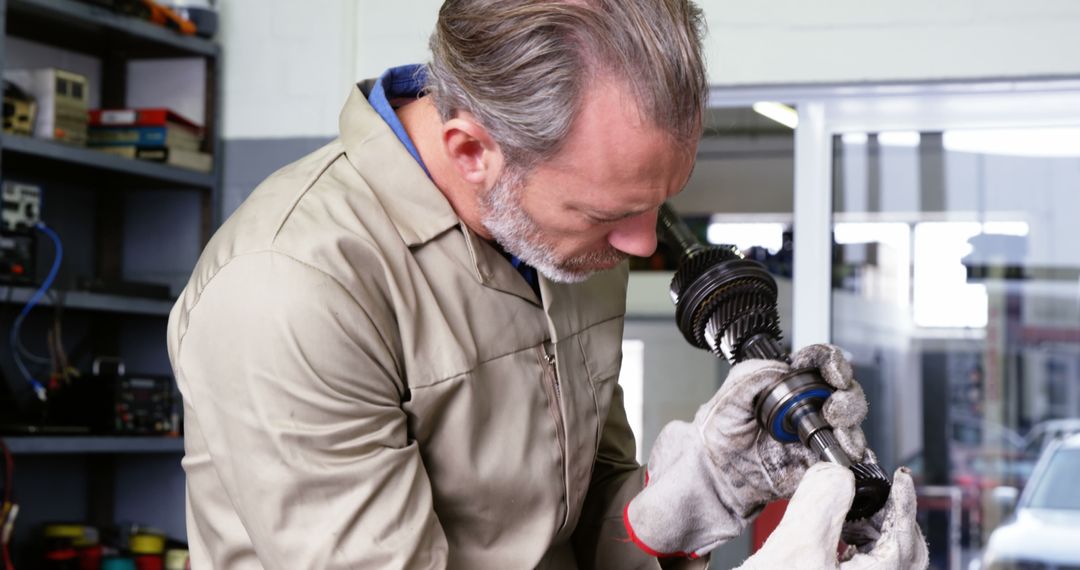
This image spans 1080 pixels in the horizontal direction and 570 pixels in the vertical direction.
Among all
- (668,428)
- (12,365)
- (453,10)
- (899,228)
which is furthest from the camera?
(899,228)

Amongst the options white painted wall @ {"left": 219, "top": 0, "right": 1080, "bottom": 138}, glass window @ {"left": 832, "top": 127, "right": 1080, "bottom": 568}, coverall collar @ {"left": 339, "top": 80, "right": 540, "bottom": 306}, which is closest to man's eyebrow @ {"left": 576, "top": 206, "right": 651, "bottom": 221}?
coverall collar @ {"left": 339, "top": 80, "right": 540, "bottom": 306}

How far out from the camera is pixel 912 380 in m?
3.75

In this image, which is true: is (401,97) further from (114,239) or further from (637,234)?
(114,239)

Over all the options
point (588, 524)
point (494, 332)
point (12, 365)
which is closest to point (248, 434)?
point (494, 332)

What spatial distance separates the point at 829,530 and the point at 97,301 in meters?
2.46

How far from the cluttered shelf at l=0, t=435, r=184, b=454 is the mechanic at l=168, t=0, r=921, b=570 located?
183cm

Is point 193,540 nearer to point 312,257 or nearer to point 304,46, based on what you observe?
point 312,257

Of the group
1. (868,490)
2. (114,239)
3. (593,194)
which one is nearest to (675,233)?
(593,194)

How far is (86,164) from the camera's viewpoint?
322 centimetres

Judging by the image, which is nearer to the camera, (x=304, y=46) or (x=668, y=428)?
(x=668, y=428)

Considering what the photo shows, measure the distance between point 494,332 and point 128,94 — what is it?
2748mm

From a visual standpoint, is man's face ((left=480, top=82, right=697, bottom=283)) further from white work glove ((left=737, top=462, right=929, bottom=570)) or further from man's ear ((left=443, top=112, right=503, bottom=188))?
white work glove ((left=737, top=462, right=929, bottom=570))

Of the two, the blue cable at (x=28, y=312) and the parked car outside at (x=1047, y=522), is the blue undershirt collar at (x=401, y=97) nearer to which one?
the blue cable at (x=28, y=312)

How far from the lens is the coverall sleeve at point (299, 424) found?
113 cm
